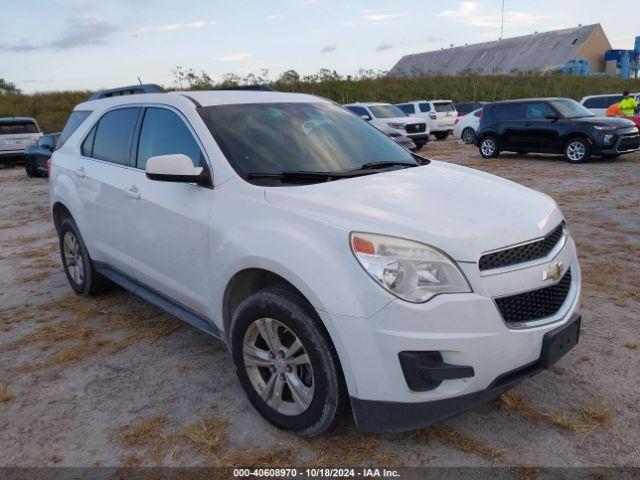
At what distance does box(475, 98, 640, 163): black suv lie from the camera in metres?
13.2

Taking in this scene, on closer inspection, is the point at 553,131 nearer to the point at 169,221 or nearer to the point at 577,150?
the point at 577,150

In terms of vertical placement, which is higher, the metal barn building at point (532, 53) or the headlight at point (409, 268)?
the metal barn building at point (532, 53)

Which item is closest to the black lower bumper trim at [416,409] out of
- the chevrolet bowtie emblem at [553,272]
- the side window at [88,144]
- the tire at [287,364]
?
the tire at [287,364]

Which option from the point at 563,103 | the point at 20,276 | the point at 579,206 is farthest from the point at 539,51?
the point at 20,276

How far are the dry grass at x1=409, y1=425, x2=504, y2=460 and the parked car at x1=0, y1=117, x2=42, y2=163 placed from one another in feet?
62.9

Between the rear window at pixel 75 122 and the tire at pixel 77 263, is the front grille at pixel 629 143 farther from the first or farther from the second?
the tire at pixel 77 263

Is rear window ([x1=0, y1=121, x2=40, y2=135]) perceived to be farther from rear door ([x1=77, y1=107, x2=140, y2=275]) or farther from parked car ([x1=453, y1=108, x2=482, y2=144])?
rear door ([x1=77, y1=107, x2=140, y2=275])

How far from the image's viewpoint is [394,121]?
1880 cm

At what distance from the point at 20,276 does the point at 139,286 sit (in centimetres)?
273

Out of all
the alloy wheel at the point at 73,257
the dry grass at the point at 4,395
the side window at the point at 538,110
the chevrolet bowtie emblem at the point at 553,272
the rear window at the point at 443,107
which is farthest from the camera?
the rear window at the point at 443,107

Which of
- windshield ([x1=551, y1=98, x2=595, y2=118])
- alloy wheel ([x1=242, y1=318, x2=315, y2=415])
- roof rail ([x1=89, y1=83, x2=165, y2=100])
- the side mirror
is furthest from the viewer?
windshield ([x1=551, y1=98, x2=595, y2=118])

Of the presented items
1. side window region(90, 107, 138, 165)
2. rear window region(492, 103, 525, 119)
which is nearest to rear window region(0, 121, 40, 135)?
rear window region(492, 103, 525, 119)

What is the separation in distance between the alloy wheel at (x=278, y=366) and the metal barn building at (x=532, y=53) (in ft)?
174

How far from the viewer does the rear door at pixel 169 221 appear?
313cm
